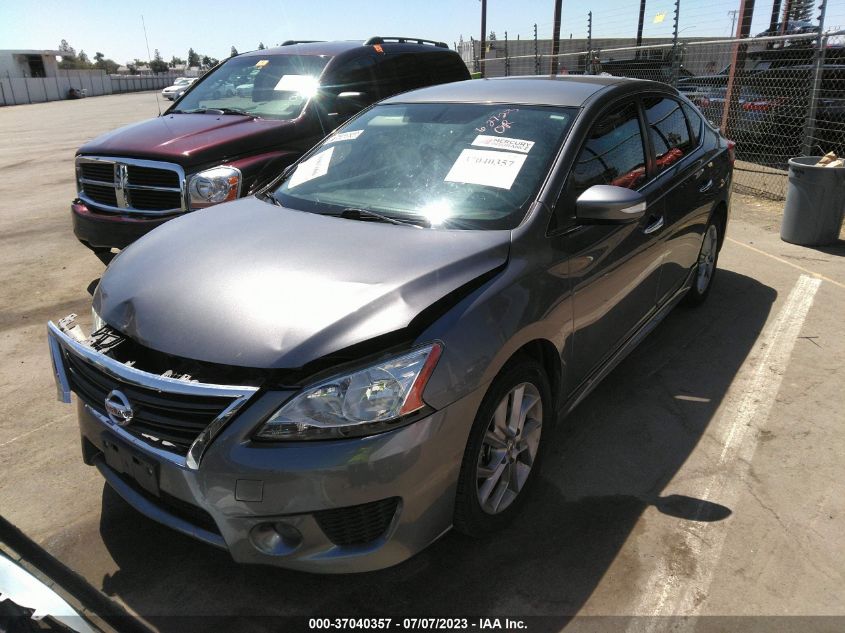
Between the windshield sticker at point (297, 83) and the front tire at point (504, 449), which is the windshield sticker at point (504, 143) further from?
the windshield sticker at point (297, 83)

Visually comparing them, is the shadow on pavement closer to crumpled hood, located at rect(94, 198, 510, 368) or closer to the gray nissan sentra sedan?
the gray nissan sentra sedan

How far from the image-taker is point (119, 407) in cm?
223

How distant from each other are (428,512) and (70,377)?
148 cm

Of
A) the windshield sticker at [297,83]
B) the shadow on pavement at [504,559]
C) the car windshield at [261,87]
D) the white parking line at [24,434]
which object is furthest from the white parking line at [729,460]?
the windshield sticker at [297,83]

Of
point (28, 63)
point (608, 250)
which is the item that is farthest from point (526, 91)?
point (28, 63)

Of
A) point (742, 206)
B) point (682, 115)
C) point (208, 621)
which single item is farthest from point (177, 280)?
point (742, 206)

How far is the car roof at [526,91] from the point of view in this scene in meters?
3.36

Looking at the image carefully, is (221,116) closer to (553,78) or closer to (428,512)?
(553,78)

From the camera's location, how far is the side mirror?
9.13 ft

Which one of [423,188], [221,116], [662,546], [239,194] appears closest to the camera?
[662,546]

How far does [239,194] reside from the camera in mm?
4984

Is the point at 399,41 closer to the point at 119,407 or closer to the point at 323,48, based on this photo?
the point at 323,48

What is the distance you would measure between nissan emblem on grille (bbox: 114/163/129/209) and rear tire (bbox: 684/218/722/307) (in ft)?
14.3

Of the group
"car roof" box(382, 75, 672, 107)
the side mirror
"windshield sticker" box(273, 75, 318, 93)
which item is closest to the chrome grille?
"windshield sticker" box(273, 75, 318, 93)
